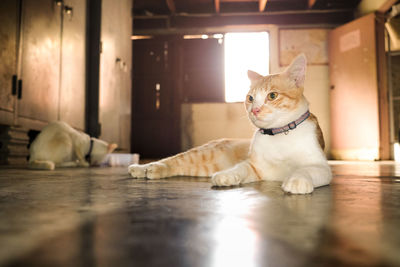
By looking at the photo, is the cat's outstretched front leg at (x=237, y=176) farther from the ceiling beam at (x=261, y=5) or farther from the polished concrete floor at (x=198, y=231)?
the ceiling beam at (x=261, y=5)

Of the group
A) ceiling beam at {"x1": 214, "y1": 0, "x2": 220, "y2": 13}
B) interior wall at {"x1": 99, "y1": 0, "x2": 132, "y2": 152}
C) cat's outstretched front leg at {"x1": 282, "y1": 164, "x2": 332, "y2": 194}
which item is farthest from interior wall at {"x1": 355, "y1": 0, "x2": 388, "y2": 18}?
cat's outstretched front leg at {"x1": 282, "y1": 164, "x2": 332, "y2": 194}

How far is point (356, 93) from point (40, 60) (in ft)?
16.7

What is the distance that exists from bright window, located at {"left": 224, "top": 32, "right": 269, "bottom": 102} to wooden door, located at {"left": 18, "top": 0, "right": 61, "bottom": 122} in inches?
169

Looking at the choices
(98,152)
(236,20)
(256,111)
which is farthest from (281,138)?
(236,20)

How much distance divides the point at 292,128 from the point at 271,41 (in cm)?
582

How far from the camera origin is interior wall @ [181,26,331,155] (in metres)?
6.62

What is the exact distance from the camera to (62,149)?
8.82ft

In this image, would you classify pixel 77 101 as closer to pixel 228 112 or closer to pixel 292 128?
pixel 292 128

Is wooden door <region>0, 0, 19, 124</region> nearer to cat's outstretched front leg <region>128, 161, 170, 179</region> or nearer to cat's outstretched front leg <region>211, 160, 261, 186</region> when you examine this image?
cat's outstretched front leg <region>128, 161, 170, 179</region>

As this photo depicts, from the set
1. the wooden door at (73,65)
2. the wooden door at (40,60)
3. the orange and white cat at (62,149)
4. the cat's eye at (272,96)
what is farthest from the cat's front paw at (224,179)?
the wooden door at (73,65)

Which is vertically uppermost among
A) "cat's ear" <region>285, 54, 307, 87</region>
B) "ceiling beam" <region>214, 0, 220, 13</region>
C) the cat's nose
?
"ceiling beam" <region>214, 0, 220, 13</region>

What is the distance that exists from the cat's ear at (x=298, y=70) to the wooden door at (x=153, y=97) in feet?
17.9

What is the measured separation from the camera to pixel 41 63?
287cm

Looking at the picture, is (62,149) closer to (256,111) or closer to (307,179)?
(256,111)
